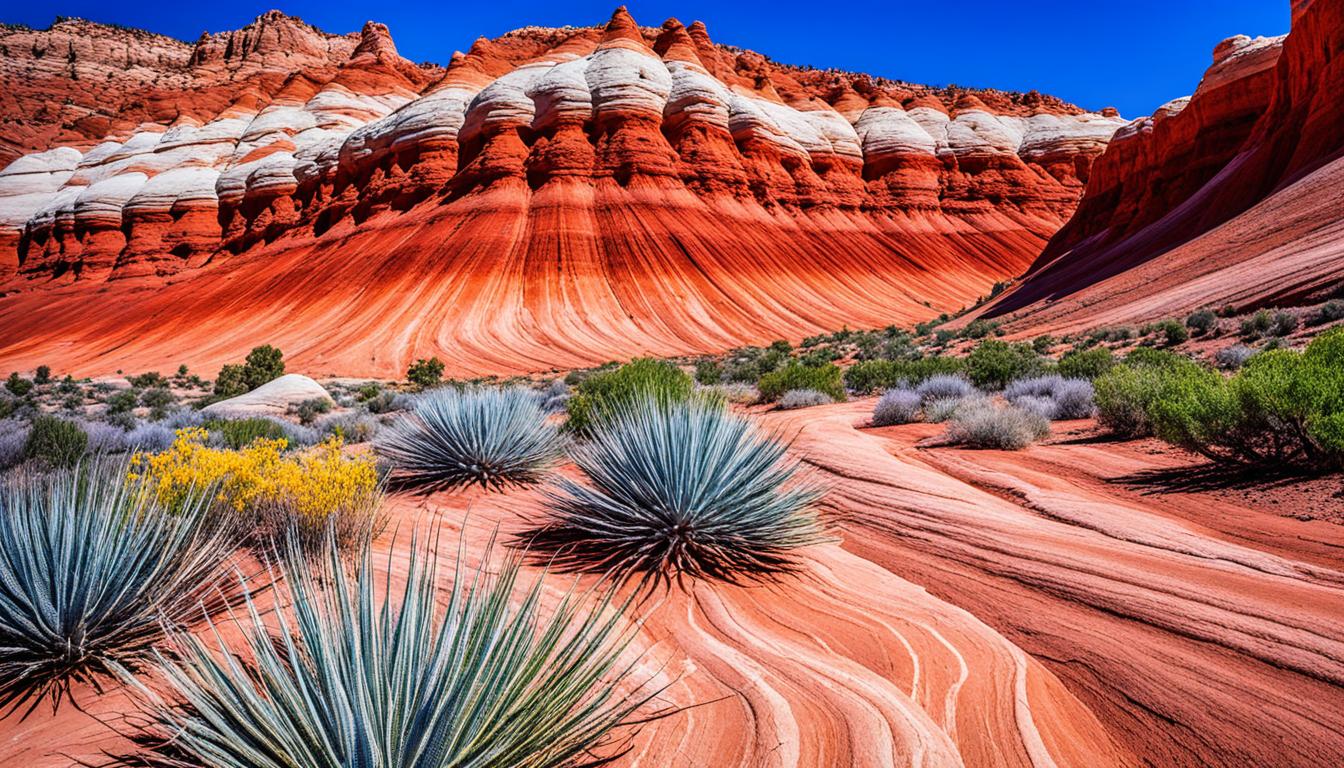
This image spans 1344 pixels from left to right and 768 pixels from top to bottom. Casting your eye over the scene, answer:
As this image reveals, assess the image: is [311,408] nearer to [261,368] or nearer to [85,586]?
[261,368]

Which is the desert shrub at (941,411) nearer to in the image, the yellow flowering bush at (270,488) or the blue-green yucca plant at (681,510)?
the blue-green yucca plant at (681,510)

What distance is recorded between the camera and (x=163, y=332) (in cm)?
3400

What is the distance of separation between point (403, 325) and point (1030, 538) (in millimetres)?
29581

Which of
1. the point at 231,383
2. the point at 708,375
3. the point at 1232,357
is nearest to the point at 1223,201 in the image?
the point at 1232,357

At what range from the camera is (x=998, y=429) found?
6.53 m

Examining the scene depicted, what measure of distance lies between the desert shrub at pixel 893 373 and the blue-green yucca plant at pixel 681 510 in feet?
25.6

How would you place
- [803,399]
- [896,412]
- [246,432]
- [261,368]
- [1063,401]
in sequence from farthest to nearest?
1. [261,368]
2. [803,399]
3. [896,412]
4. [1063,401]
5. [246,432]

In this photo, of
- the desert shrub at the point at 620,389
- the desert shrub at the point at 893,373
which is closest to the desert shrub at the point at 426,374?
the desert shrub at the point at 893,373

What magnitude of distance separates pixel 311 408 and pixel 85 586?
1160 cm

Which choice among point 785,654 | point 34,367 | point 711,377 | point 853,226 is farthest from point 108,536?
point 853,226

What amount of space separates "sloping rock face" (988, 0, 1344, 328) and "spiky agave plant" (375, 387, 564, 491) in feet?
54.7

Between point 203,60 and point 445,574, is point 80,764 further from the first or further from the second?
point 203,60

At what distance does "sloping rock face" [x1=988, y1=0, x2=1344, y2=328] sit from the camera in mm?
15750

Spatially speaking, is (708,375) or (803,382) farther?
(708,375)
